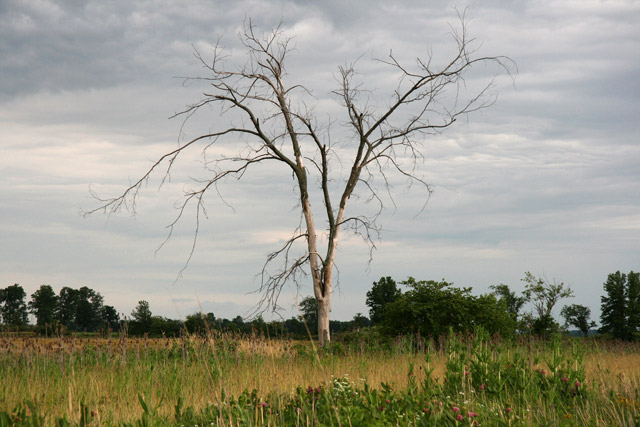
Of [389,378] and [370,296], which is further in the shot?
[370,296]

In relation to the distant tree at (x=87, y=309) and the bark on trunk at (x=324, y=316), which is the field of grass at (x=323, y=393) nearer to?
the bark on trunk at (x=324, y=316)

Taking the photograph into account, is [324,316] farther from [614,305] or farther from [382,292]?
[614,305]

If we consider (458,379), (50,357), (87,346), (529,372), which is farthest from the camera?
(87,346)

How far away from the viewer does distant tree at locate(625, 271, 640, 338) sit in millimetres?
40156

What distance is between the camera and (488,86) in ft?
45.2

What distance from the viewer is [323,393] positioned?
465cm

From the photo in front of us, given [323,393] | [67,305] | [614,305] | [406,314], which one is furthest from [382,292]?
[67,305]

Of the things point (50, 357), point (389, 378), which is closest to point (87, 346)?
point (50, 357)

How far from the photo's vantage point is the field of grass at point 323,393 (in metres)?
4.19

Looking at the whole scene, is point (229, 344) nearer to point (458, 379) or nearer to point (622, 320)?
point (458, 379)

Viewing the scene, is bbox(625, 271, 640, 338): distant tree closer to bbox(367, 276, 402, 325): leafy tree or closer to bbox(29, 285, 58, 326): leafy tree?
bbox(367, 276, 402, 325): leafy tree

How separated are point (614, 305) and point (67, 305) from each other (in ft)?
206

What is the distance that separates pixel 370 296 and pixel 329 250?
32.6 m

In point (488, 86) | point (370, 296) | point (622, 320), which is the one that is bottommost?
point (622, 320)
